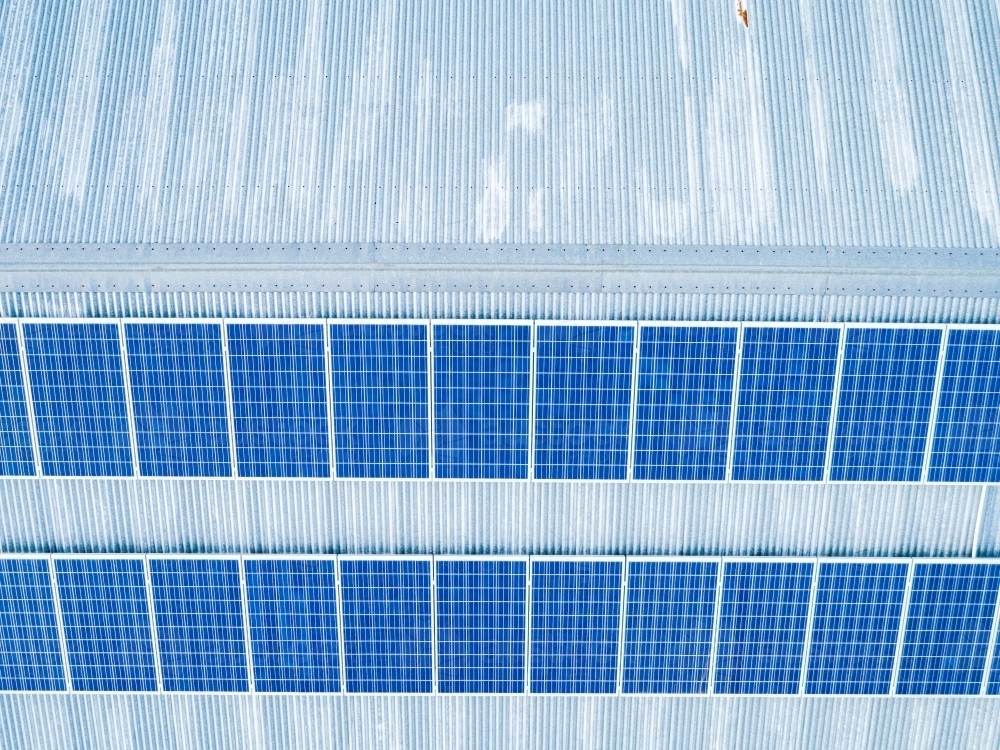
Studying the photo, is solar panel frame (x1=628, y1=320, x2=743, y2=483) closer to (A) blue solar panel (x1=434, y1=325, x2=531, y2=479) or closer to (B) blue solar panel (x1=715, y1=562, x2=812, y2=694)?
(A) blue solar panel (x1=434, y1=325, x2=531, y2=479)

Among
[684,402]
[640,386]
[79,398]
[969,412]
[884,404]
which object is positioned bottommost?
[969,412]

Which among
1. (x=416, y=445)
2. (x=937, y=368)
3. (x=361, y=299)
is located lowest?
(x=416, y=445)

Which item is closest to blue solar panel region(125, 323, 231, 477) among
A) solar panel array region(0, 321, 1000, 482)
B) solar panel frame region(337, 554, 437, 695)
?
solar panel array region(0, 321, 1000, 482)

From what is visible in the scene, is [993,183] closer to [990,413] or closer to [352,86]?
[990,413]

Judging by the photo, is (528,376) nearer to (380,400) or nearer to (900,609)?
(380,400)

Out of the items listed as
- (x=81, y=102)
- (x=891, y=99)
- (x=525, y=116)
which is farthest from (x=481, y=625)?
(x=891, y=99)

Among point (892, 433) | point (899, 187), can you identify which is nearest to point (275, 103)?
point (899, 187)

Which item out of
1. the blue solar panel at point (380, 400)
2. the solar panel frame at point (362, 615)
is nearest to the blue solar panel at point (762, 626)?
the solar panel frame at point (362, 615)
